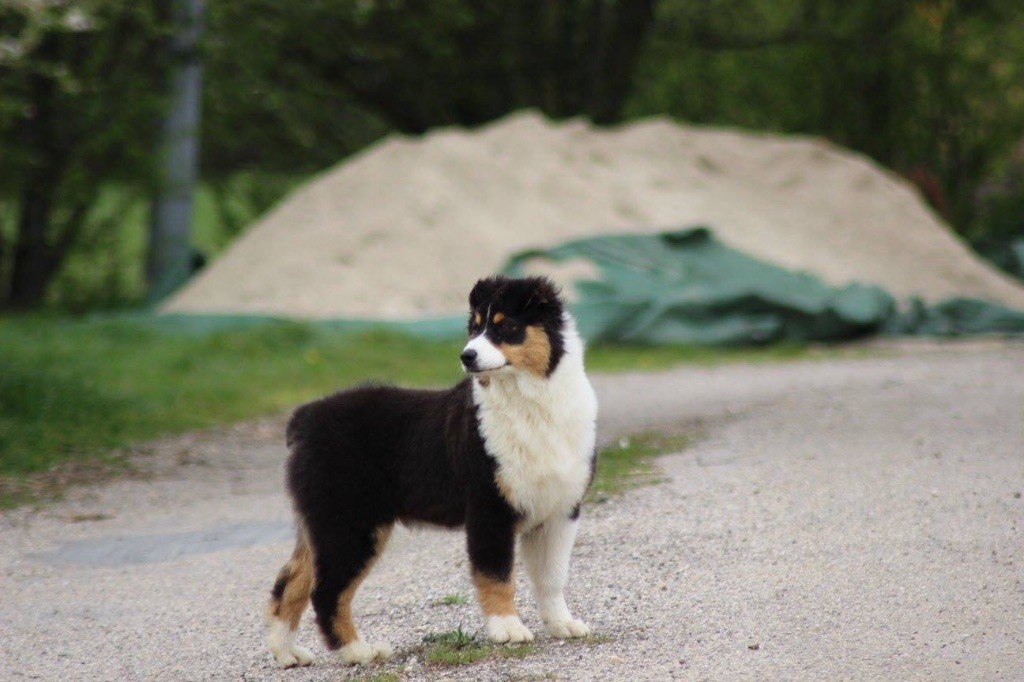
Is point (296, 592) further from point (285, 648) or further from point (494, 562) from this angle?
point (494, 562)

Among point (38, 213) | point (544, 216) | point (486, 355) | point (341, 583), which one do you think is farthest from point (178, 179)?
point (486, 355)

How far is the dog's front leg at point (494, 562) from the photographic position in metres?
5.50

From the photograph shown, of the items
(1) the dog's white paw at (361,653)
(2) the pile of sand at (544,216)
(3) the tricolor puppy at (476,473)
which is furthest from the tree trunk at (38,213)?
(1) the dog's white paw at (361,653)

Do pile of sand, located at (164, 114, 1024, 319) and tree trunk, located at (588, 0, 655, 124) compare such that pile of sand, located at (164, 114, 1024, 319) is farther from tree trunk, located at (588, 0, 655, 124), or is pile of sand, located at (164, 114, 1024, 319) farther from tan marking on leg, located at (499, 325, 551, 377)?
tan marking on leg, located at (499, 325, 551, 377)

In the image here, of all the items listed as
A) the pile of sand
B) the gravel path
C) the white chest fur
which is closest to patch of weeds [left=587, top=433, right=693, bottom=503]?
the gravel path

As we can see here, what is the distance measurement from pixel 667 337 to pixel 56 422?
6.65m

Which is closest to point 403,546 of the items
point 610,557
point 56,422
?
point 610,557

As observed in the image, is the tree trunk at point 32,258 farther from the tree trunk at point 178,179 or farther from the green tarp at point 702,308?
the green tarp at point 702,308

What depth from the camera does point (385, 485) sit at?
18.9 ft

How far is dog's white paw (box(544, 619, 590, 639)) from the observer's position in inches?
224

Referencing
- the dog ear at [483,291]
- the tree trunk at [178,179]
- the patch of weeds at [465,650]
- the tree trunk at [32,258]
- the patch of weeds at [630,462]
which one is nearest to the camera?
the patch of weeds at [465,650]

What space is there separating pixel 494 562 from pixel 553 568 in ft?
0.94

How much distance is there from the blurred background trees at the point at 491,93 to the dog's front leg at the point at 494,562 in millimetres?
12727

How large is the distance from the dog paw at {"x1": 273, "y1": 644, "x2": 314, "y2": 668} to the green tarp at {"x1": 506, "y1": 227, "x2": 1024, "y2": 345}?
9461 millimetres
